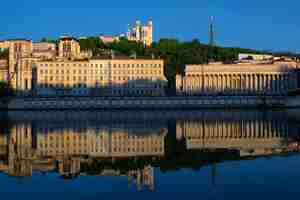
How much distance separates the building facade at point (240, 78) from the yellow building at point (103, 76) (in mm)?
10217

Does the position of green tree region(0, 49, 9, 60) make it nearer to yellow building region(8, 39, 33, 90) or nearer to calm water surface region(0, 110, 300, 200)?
yellow building region(8, 39, 33, 90)

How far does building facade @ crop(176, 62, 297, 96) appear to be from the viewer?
4151 inches

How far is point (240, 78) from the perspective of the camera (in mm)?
106000

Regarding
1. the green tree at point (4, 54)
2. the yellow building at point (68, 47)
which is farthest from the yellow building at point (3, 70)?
the yellow building at point (68, 47)

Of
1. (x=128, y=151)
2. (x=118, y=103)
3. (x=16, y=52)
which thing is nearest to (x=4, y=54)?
(x=16, y=52)

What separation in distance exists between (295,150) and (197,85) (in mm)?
83944

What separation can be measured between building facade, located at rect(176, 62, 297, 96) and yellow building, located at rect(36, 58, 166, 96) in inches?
402

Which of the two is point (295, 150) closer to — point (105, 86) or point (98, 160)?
point (98, 160)

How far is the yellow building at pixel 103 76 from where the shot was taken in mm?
94938

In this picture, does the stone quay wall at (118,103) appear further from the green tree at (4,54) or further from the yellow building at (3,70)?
the green tree at (4,54)

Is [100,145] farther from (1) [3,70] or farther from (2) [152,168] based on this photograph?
(1) [3,70]

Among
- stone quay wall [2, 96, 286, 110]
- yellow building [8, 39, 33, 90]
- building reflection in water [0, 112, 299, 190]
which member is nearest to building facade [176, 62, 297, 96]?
stone quay wall [2, 96, 286, 110]

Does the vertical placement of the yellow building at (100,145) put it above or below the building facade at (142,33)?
below

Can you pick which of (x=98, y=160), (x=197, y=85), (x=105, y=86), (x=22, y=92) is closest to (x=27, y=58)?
(x=22, y=92)
